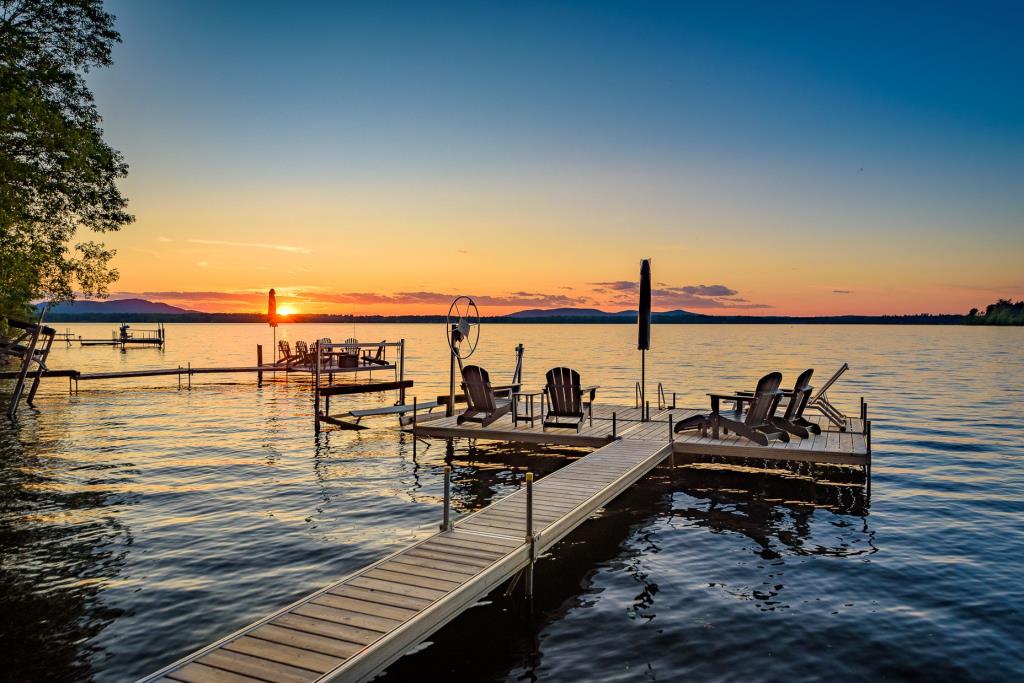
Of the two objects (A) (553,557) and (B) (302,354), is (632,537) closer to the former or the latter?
(A) (553,557)

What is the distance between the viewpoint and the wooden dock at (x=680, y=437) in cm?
1301

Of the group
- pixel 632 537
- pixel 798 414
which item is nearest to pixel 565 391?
pixel 632 537

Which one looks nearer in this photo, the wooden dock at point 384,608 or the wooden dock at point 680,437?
the wooden dock at point 384,608

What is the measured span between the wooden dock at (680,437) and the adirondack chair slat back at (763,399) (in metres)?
0.49

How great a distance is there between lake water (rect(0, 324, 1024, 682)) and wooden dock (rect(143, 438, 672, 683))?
73cm

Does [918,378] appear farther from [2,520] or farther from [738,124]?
[2,520]

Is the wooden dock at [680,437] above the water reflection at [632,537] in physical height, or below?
above

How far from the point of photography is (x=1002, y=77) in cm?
2536

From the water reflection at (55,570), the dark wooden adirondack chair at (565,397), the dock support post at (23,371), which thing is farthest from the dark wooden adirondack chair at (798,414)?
the dock support post at (23,371)

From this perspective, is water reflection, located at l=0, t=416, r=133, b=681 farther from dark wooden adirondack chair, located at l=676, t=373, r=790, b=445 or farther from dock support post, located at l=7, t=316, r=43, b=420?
dock support post, located at l=7, t=316, r=43, b=420

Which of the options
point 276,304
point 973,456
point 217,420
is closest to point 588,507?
point 973,456

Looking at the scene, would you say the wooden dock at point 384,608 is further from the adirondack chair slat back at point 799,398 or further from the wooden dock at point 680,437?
the adirondack chair slat back at point 799,398

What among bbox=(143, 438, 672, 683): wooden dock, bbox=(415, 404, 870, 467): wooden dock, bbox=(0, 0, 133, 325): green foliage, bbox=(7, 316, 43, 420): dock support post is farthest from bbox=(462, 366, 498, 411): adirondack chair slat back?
bbox=(7, 316, 43, 420): dock support post

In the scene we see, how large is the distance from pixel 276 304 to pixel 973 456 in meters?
37.5
